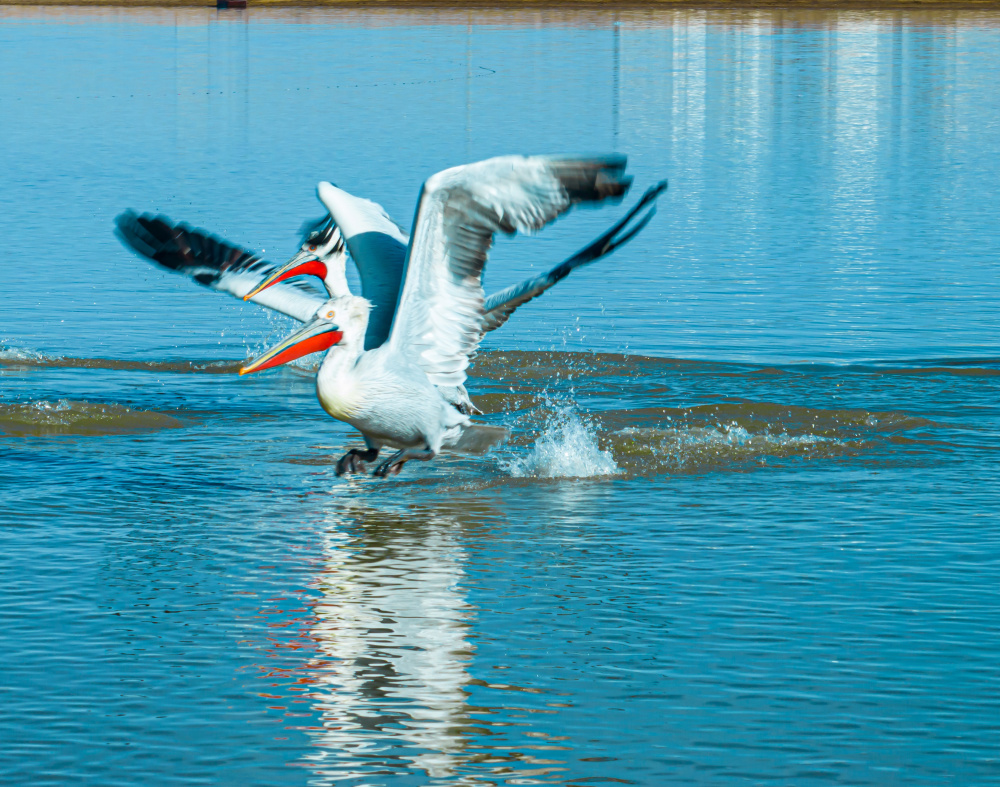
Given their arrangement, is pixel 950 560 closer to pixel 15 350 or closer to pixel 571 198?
pixel 571 198

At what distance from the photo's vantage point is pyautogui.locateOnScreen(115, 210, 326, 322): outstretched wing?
1221 centimetres

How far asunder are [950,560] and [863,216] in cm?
1439

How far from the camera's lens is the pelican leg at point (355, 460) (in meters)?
10.5

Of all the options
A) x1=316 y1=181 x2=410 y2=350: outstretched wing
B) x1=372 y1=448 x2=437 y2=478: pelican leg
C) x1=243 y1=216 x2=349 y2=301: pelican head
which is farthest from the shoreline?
x1=372 y1=448 x2=437 y2=478: pelican leg

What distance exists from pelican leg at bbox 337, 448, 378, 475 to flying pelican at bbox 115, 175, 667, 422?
0.58 metres

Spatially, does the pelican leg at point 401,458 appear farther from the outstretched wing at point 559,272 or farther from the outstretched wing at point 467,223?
the outstretched wing at point 559,272

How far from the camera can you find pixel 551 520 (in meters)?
9.68

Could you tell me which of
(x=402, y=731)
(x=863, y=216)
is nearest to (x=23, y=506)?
(x=402, y=731)

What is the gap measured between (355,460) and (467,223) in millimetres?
1819

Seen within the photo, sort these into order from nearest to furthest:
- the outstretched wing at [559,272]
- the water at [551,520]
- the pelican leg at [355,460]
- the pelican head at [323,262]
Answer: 1. the water at [551,520]
2. the outstretched wing at [559,272]
3. the pelican leg at [355,460]
4. the pelican head at [323,262]

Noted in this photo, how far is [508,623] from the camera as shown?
309 inches

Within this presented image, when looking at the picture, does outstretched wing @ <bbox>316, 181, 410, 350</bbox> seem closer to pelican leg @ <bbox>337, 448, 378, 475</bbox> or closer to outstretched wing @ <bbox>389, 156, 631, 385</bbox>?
outstretched wing @ <bbox>389, 156, 631, 385</bbox>

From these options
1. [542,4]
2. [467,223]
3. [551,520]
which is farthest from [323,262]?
[542,4]

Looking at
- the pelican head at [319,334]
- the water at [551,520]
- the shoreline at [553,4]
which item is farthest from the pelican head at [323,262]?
the shoreline at [553,4]
